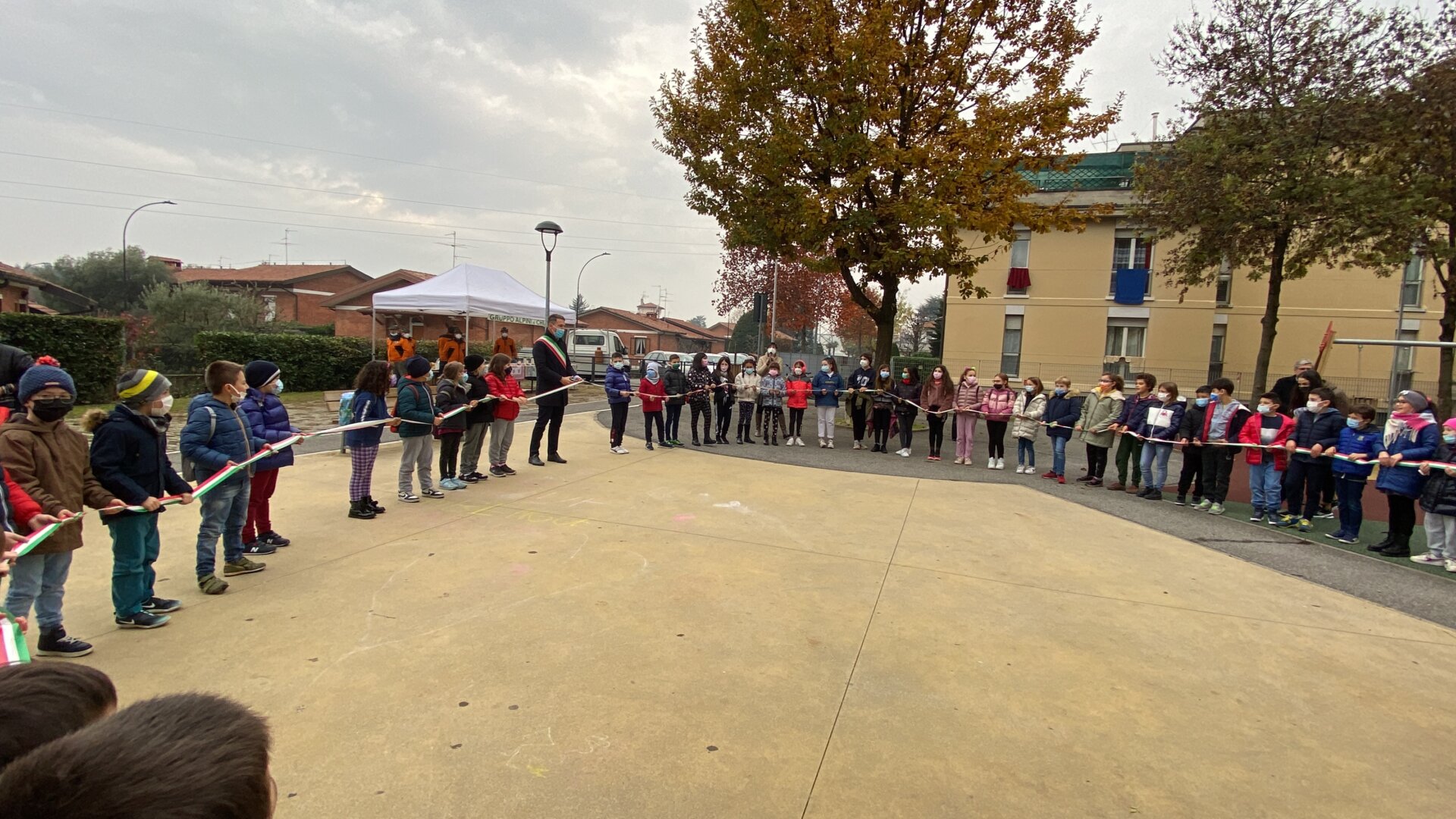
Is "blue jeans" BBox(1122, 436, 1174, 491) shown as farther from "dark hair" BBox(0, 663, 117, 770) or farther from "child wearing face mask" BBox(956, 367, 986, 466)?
"dark hair" BBox(0, 663, 117, 770)

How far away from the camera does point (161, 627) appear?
4074mm

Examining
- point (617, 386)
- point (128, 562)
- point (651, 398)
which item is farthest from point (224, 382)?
point (651, 398)

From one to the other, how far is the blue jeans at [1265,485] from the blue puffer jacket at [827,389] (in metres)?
6.22

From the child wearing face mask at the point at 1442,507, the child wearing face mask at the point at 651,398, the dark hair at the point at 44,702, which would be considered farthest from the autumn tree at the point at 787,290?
the dark hair at the point at 44,702

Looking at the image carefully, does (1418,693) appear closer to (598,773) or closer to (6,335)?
(598,773)

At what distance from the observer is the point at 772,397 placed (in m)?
13.1

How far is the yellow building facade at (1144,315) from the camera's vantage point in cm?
2323

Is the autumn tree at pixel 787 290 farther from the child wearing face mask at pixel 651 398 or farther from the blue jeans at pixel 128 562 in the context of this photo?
the blue jeans at pixel 128 562

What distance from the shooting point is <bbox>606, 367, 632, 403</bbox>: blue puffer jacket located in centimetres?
1104

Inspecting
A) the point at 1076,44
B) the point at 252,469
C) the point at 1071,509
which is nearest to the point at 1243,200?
the point at 1076,44

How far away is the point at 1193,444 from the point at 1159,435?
46 centimetres

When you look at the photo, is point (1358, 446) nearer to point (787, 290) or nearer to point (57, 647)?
point (57, 647)

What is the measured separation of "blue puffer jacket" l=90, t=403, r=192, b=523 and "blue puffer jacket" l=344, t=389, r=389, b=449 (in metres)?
2.08

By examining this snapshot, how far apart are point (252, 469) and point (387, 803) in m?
3.78
